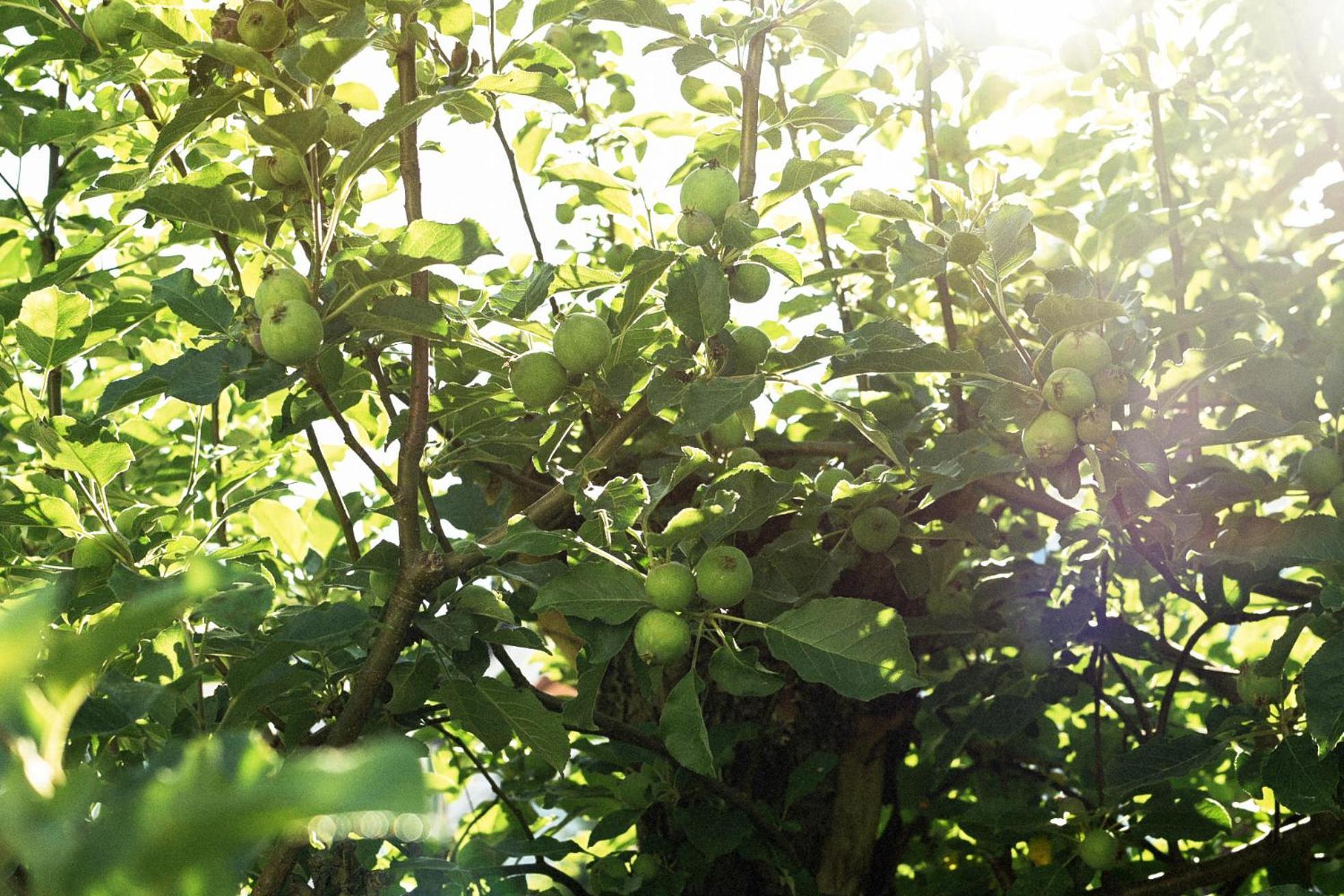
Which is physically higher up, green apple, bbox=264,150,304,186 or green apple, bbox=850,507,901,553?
green apple, bbox=264,150,304,186

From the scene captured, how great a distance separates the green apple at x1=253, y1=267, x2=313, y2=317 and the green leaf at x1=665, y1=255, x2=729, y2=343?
344mm

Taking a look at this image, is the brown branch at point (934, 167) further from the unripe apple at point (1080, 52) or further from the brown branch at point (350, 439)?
the brown branch at point (350, 439)

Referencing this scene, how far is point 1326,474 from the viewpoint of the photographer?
1.42 metres

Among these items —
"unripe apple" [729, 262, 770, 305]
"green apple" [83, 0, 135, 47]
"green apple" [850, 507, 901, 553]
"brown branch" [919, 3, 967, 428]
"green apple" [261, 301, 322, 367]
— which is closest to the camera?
"green apple" [261, 301, 322, 367]

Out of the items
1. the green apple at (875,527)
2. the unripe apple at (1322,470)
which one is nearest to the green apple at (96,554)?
the green apple at (875,527)

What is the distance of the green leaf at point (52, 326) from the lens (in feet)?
4.34

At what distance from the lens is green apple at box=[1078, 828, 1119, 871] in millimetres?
1502

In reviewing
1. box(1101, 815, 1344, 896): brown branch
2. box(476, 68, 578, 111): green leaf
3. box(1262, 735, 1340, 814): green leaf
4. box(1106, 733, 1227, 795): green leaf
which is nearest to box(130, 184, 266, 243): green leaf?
box(476, 68, 578, 111): green leaf

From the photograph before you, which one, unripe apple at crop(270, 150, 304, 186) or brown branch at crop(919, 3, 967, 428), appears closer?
unripe apple at crop(270, 150, 304, 186)

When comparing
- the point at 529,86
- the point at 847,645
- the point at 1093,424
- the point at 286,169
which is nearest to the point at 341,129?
the point at 286,169

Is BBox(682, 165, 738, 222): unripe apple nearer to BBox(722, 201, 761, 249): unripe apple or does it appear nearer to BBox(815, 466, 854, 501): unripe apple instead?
BBox(722, 201, 761, 249): unripe apple

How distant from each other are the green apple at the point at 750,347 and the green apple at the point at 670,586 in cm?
23

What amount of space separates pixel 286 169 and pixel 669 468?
53 cm

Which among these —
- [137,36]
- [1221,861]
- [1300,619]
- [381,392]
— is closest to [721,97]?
[381,392]
